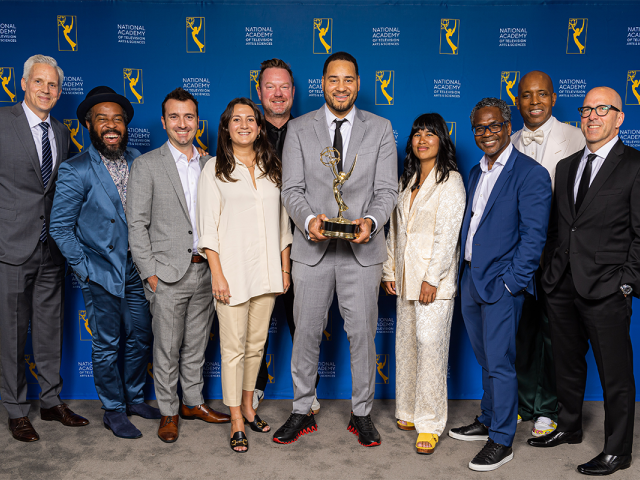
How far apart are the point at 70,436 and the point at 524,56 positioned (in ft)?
13.7

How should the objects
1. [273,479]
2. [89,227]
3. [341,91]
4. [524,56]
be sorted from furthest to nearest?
1. [524,56]
2. [89,227]
3. [341,91]
4. [273,479]

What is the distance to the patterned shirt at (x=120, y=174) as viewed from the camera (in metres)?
3.11

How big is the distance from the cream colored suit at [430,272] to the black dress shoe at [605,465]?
2.63ft

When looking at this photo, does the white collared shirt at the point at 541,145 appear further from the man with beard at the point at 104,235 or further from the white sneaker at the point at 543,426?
the man with beard at the point at 104,235

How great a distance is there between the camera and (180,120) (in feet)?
9.72

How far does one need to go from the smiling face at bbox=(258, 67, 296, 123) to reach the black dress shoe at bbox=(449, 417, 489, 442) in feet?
7.88

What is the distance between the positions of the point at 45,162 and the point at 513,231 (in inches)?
118

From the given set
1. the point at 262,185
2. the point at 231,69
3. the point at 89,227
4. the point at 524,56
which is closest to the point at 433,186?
the point at 262,185

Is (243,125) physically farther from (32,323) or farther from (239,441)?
(32,323)

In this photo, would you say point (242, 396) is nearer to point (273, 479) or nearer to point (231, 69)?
point (273, 479)

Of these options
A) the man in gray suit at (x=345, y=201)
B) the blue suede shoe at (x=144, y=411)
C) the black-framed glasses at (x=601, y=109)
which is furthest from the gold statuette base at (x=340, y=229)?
the blue suede shoe at (x=144, y=411)

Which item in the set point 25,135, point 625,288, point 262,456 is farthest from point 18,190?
point 625,288

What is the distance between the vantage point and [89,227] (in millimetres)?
3027

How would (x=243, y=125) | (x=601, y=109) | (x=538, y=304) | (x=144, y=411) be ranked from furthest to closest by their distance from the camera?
(x=144, y=411)
(x=538, y=304)
(x=243, y=125)
(x=601, y=109)
